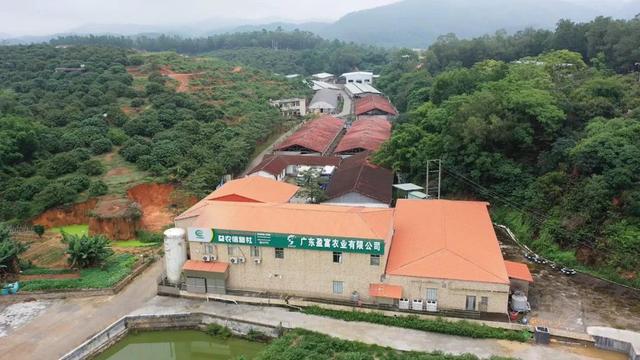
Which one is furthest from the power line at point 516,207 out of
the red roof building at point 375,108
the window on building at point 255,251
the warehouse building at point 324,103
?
the warehouse building at point 324,103

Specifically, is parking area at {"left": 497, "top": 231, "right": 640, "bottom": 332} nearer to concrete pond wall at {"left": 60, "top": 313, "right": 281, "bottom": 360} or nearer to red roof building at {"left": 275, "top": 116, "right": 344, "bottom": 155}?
concrete pond wall at {"left": 60, "top": 313, "right": 281, "bottom": 360}

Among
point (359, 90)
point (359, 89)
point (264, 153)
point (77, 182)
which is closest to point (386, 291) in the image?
point (77, 182)

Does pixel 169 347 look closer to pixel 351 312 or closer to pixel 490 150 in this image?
pixel 351 312

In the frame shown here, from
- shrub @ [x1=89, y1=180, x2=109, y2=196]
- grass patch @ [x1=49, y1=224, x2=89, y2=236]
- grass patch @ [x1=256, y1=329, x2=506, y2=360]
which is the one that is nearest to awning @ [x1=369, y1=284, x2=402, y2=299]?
grass patch @ [x1=256, y1=329, x2=506, y2=360]

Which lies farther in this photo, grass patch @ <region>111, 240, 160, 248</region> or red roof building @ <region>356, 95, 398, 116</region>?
red roof building @ <region>356, 95, 398, 116</region>

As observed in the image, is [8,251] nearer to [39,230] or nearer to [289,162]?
[39,230]

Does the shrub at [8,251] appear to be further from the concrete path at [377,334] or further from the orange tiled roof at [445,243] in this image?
the orange tiled roof at [445,243]

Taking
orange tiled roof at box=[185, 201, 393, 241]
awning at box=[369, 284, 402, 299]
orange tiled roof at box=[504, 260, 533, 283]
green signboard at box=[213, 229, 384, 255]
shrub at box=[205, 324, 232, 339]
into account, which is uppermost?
orange tiled roof at box=[185, 201, 393, 241]

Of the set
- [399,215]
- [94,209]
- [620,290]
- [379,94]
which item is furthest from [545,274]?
[379,94]
